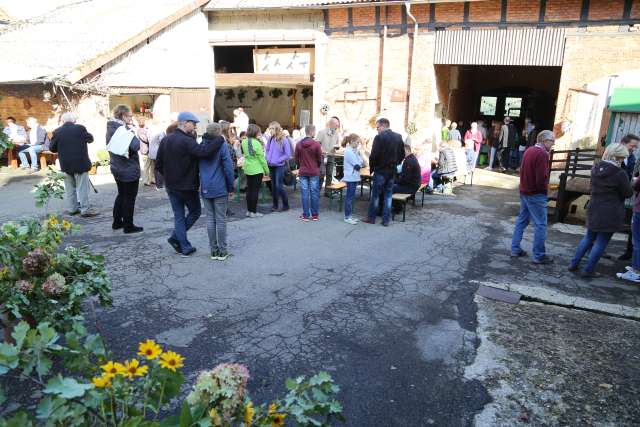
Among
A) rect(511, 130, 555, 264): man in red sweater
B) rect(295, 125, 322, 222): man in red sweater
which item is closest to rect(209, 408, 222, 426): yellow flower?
rect(511, 130, 555, 264): man in red sweater

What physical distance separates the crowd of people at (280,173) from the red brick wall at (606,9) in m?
4.79

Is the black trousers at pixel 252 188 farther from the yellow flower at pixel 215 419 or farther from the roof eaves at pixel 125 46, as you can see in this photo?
the roof eaves at pixel 125 46

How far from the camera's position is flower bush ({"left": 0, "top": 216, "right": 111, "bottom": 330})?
9.71 feet

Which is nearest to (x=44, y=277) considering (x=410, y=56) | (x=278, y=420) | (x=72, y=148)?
(x=278, y=420)

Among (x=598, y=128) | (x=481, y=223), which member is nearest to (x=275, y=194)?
(x=481, y=223)

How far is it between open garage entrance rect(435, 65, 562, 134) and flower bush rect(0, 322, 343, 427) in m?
17.3

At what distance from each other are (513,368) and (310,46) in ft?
43.3

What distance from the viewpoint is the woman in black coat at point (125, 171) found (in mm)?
6785

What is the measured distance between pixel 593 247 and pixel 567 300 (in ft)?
3.69

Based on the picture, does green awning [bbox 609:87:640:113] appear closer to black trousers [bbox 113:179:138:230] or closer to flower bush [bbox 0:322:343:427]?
black trousers [bbox 113:179:138:230]

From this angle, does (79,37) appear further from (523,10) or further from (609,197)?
(609,197)

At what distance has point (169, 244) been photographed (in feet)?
21.5

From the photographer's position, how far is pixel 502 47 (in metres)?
12.8

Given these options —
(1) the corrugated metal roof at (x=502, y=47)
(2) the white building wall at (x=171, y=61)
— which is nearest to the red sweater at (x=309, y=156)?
(1) the corrugated metal roof at (x=502, y=47)
